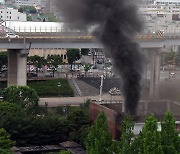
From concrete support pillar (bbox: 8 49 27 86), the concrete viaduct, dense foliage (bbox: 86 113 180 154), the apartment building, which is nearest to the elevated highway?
the concrete viaduct

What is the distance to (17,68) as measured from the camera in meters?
35.4

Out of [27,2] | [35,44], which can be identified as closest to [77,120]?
[35,44]

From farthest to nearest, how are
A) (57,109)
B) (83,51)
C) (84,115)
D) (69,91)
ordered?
1. (83,51)
2. (69,91)
3. (57,109)
4. (84,115)

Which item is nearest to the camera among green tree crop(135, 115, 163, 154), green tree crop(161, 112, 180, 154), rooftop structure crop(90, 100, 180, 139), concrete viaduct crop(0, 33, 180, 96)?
green tree crop(135, 115, 163, 154)

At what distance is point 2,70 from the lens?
44.4 m

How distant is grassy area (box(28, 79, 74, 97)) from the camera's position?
1516 inches

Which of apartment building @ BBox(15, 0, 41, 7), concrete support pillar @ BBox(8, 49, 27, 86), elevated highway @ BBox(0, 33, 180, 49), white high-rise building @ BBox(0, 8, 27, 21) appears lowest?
concrete support pillar @ BBox(8, 49, 27, 86)

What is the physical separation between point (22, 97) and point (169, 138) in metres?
12.6

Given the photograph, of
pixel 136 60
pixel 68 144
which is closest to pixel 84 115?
pixel 68 144

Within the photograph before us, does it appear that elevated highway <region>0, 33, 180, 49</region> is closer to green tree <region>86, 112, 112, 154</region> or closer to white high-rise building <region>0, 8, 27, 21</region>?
green tree <region>86, 112, 112, 154</region>

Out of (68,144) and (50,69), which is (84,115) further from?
(50,69)

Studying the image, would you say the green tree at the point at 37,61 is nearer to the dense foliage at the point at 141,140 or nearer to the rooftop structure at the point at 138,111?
the rooftop structure at the point at 138,111

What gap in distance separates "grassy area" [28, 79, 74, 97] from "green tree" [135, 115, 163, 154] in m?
20.3

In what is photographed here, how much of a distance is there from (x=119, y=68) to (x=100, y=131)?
4906mm
